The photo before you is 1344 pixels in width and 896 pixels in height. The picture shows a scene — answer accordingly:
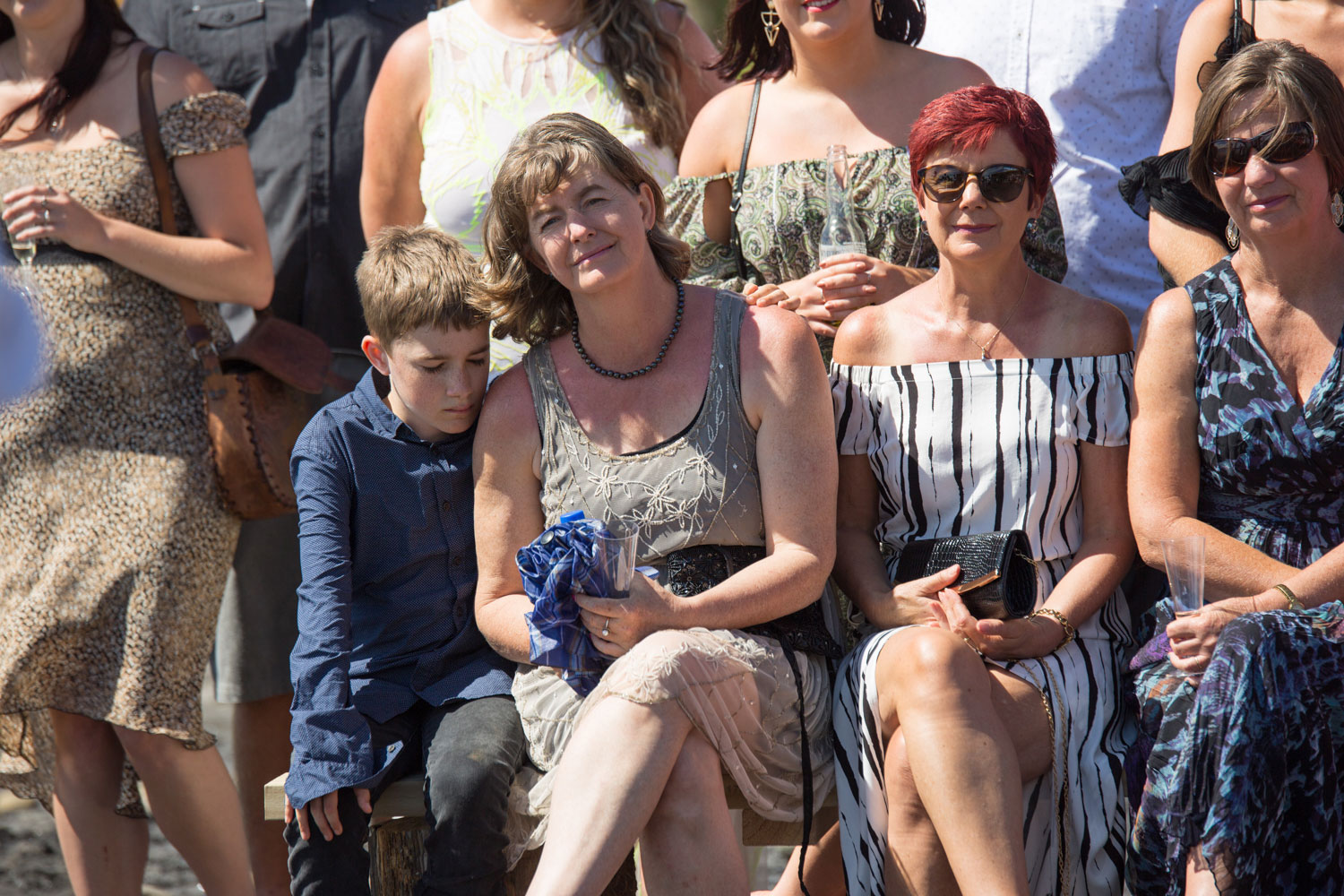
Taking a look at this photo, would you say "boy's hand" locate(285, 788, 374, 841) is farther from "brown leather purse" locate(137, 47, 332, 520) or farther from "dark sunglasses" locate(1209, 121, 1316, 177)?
"dark sunglasses" locate(1209, 121, 1316, 177)

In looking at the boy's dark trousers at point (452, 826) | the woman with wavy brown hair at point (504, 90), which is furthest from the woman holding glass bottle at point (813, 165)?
the boy's dark trousers at point (452, 826)

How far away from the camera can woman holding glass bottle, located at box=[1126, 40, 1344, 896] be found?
113 inches

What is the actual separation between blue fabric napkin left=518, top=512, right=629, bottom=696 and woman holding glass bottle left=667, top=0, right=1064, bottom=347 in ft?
3.23

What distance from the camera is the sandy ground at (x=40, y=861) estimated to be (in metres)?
5.43

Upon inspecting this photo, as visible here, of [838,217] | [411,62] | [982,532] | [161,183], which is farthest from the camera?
[411,62]

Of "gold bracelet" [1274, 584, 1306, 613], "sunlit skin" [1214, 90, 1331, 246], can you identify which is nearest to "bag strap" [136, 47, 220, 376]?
"sunlit skin" [1214, 90, 1331, 246]

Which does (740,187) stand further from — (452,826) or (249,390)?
(452,826)

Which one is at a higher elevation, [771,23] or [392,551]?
[771,23]

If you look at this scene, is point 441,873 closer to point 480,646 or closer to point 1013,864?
point 480,646

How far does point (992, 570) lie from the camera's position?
3.18 metres

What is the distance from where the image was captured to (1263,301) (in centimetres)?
334

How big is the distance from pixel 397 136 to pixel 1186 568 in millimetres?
2609

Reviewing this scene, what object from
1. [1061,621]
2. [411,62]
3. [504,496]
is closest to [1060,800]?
[1061,621]

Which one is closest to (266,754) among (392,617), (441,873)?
(392,617)
